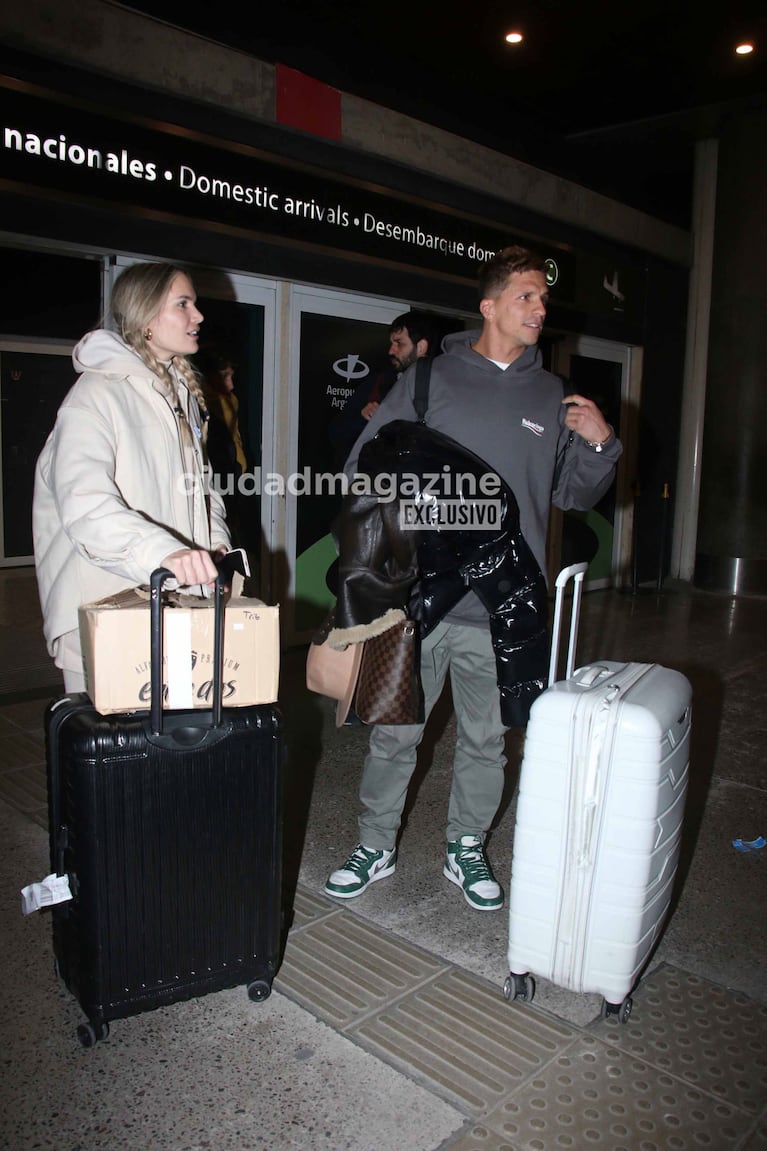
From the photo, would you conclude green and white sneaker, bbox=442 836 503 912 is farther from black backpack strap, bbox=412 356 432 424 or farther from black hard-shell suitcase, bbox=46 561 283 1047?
black backpack strap, bbox=412 356 432 424

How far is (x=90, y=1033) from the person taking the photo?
7.06 ft

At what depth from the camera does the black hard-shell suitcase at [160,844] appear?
205 cm

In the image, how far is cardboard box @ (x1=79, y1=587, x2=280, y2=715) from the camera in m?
2.01

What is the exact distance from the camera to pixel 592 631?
727cm

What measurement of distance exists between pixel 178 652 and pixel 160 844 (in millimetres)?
469

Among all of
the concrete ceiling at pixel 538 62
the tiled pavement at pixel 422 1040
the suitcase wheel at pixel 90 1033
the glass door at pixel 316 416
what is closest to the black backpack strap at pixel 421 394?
the tiled pavement at pixel 422 1040

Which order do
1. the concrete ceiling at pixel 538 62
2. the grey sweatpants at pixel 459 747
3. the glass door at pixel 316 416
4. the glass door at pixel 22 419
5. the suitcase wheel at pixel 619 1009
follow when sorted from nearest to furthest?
the suitcase wheel at pixel 619 1009 < the grey sweatpants at pixel 459 747 < the concrete ceiling at pixel 538 62 < the glass door at pixel 316 416 < the glass door at pixel 22 419

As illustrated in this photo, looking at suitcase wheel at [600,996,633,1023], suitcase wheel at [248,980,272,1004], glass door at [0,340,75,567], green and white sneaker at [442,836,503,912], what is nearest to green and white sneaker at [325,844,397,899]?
green and white sneaker at [442,836,503,912]

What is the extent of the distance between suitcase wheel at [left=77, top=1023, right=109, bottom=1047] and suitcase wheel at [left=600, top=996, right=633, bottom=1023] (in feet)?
4.18

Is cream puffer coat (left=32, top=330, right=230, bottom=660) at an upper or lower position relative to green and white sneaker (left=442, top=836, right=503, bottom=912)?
upper

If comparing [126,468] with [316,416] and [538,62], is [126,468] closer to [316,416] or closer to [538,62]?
[316,416]

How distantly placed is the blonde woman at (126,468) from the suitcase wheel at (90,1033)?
2.76 ft

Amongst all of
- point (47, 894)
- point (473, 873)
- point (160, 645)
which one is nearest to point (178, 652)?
point (160, 645)

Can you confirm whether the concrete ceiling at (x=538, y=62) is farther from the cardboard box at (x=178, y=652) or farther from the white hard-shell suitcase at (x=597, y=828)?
the white hard-shell suitcase at (x=597, y=828)
